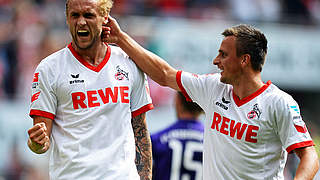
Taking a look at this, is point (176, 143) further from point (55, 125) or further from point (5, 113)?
A: point (5, 113)

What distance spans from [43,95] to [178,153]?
2172 millimetres

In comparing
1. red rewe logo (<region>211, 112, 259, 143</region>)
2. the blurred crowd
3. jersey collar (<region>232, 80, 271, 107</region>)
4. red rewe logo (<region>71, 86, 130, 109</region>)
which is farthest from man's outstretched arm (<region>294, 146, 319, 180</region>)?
the blurred crowd

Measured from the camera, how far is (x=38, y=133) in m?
4.72

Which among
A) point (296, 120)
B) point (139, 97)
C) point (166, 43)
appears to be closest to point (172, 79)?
point (139, 97)

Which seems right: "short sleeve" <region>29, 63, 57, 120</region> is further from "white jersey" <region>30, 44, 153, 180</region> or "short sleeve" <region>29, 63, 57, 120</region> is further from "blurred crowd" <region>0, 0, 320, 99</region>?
"blurred crowd" <region>0, 0, 320, 99</region>

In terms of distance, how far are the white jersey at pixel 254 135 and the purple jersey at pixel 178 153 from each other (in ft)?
4.52

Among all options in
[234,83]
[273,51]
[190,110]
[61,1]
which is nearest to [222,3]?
[273,51]

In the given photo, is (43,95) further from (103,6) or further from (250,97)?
(250,97)

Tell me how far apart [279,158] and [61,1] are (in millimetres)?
9804

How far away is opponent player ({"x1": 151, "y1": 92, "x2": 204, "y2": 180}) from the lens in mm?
6836

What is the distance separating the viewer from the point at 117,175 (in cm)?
514

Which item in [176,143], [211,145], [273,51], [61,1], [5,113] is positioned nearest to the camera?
[211,145]

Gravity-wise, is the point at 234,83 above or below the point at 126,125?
above

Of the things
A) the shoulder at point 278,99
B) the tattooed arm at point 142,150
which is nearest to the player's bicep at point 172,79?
the tattooed arm at point 142,150
